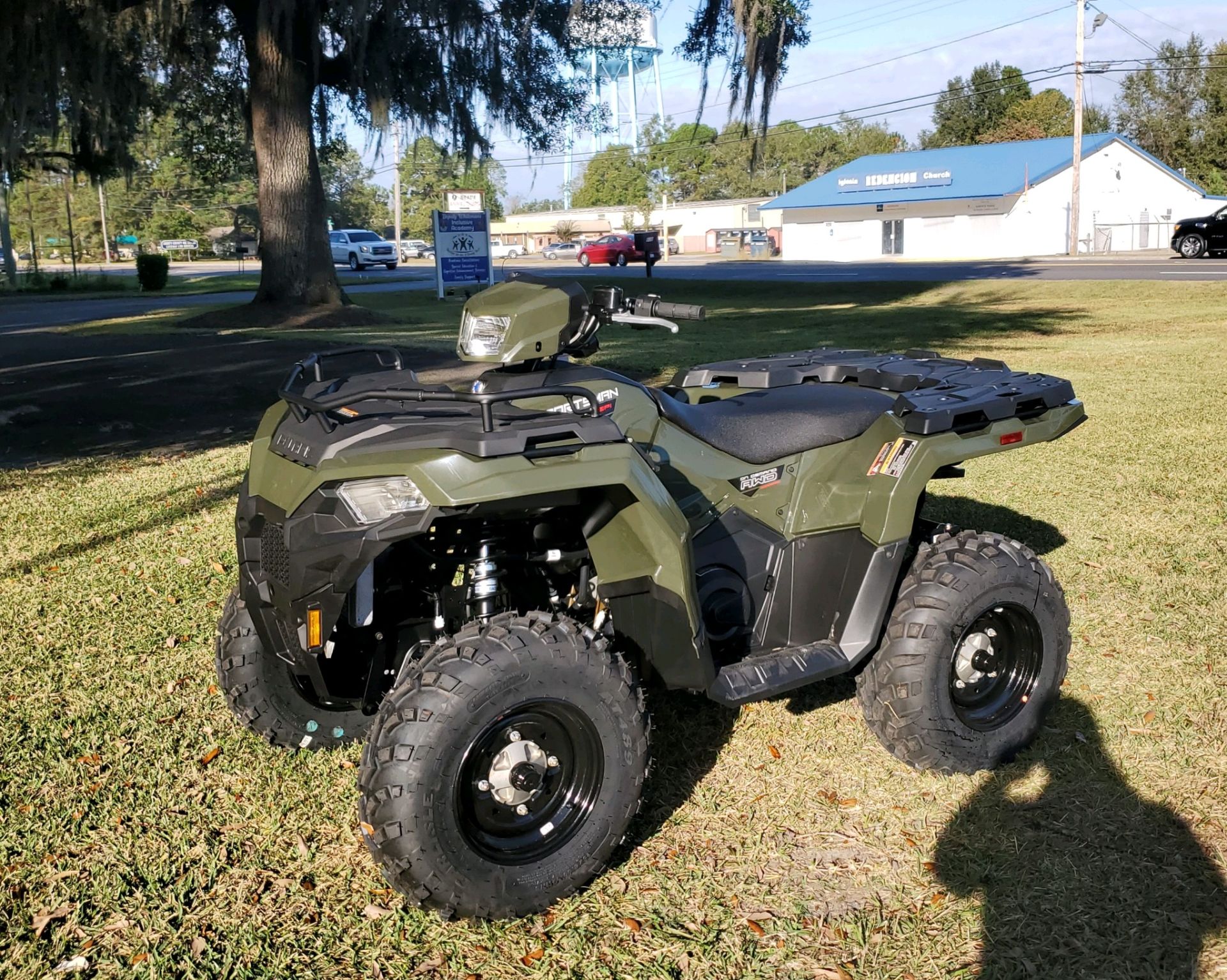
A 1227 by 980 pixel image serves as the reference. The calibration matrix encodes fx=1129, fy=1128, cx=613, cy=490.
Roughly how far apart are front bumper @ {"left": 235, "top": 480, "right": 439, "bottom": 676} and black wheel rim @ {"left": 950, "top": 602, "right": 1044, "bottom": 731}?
2.06 m

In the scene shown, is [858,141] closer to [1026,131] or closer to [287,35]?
[1026,131]

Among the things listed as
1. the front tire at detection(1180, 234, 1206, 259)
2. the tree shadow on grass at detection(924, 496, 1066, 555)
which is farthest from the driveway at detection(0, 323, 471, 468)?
the front tire at detection(1180, 234, 1206, 259)

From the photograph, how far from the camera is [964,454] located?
383cm

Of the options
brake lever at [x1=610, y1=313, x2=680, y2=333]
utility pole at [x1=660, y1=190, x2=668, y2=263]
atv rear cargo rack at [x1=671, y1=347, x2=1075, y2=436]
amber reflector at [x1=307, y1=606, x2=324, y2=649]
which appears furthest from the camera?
utility pole at [x1=660, y1=190, x2=668, y2=263]

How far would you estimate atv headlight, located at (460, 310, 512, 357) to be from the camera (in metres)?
3.38

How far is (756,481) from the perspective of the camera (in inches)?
146

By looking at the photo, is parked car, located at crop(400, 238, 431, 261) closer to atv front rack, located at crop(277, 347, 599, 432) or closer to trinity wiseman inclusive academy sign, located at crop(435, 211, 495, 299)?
trinity wiseman inclusive academy sign, located at crop(435, 211, 495, 299)

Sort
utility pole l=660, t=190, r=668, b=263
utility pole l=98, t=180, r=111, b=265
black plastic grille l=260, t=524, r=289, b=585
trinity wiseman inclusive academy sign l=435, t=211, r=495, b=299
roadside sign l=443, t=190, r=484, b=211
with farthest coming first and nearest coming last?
utility pole l=660, t=190, r=668, b=263 → utility pole l=98, t=180, r=111, b=265 → roadside sign l=443, t=190, r=484, b=211 → trinity wiseman inclusive academy sign l=435, t=211, r=495, b=299 → black plastic grille l=260, t=524, r=289, b=585

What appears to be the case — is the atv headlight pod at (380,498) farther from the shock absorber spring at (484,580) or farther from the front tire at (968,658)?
the front tire at (968,658)

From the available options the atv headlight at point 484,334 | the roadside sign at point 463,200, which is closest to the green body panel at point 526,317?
the atv headlight at point 484,334

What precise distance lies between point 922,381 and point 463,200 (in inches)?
1030

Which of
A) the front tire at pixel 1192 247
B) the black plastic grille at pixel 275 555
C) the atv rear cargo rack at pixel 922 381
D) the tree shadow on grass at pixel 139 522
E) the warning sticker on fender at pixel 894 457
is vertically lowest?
the tree shadow on grass at pixel 139 522

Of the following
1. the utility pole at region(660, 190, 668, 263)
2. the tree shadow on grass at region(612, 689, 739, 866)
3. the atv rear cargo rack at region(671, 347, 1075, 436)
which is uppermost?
the utility pole at region(660, 190, 668, 263)

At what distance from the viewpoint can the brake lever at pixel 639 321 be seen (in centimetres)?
358
